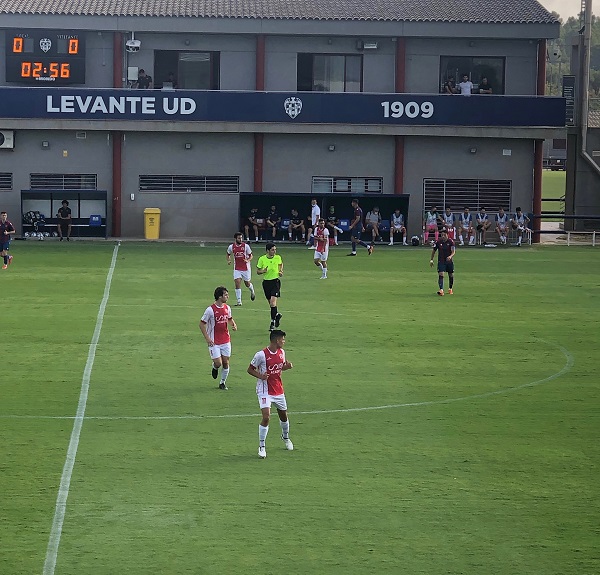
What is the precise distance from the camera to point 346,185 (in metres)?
52.9

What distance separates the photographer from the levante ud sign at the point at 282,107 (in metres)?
51.0

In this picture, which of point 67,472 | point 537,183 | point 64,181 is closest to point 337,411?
point 67,472

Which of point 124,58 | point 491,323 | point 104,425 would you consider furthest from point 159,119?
point 104,425

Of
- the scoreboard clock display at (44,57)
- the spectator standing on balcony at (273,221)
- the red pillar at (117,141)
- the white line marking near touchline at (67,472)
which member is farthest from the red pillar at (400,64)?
the white line marking near touchline at (67,472)

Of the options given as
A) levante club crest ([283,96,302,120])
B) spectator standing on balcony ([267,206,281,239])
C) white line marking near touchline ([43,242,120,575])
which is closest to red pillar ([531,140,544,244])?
levante club crest ([283,96,302,120])

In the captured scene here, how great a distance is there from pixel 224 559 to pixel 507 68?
4361 centimetres

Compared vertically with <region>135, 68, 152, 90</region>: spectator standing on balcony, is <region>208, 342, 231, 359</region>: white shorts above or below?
below

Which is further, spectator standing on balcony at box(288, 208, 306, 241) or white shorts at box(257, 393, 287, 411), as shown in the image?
spectator standing on balcony at box(288, 208, 306, 241)

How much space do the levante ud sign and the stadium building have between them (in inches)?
2.4

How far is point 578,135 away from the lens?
57125mm

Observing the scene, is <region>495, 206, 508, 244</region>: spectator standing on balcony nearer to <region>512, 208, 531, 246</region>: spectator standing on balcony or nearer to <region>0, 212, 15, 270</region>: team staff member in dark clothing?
<region>512, 208, 531, 246</region>: spectator standing on balcony

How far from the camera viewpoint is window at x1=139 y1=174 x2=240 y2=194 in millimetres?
52312

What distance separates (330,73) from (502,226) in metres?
10.0

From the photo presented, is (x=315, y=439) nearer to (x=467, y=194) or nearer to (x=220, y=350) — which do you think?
(x=220, y=350)
